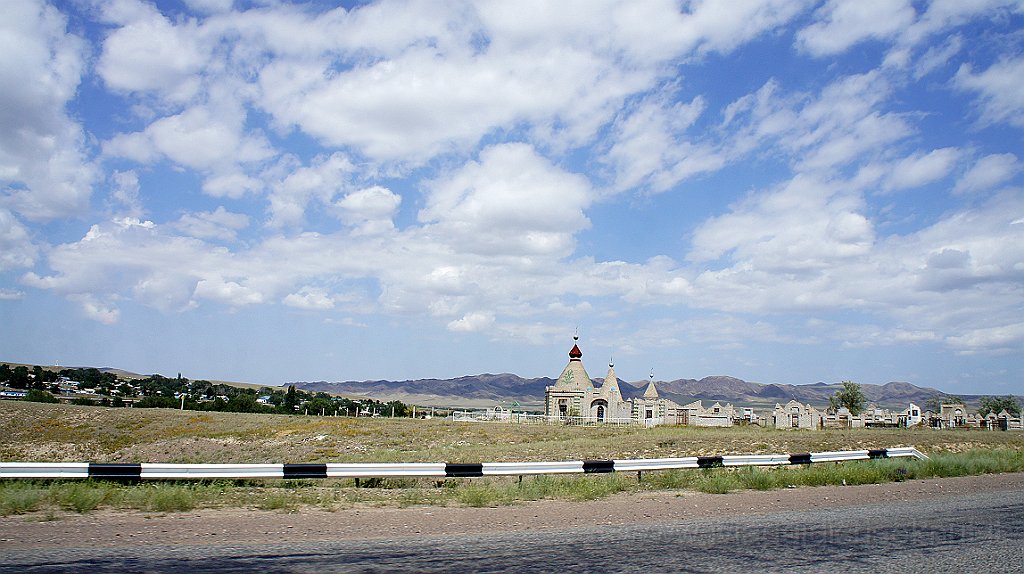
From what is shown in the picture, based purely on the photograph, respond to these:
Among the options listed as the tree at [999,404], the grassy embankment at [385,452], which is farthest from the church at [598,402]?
the tree at [999,404]

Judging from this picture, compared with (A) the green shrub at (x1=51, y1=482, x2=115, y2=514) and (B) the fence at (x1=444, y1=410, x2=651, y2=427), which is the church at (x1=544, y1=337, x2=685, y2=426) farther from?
(A) the green shrub at (x1=51, y1=482, x2=115, y2=514)

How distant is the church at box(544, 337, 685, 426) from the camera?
5378 cm

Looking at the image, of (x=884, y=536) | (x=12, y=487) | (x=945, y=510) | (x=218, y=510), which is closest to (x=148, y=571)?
(x=218, y=510)

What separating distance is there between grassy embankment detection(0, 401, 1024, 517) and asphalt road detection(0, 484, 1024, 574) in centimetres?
381

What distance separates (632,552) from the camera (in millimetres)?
8539

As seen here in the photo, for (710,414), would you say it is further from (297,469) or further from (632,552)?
(632,552)

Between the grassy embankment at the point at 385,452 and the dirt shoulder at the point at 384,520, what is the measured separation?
0.72 metres

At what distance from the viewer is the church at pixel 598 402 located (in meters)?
53.8

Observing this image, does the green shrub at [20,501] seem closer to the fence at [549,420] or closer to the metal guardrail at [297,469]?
the metal guardrail at [297,469]

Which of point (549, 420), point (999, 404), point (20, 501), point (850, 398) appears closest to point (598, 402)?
point (549, 420)

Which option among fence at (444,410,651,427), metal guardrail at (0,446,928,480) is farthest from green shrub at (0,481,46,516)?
fence at (444,410,651,427)

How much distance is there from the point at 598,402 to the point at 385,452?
34.4 meters

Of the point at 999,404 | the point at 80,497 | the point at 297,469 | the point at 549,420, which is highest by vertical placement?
the point at 297,469

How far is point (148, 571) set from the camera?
7.14 m
